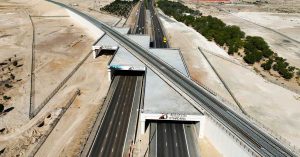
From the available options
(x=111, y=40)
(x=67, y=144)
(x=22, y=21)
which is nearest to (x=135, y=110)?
(x=67, y=144)

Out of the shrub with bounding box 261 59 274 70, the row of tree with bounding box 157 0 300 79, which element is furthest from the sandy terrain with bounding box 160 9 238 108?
the shrub with bounding box 261 59 274 70

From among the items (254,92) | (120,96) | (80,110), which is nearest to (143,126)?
(120,96)

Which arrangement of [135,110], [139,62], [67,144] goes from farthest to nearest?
[139,62] < [135,110] < [67,144]

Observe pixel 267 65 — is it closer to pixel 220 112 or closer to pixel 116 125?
pixel 220 112

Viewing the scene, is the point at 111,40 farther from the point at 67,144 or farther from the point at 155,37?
the point at 67,144

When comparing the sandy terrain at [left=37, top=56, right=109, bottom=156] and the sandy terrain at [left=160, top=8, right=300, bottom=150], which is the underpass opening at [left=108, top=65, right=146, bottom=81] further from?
the sandy terrain at [left=160, top=8, right=300, bottom=150]
